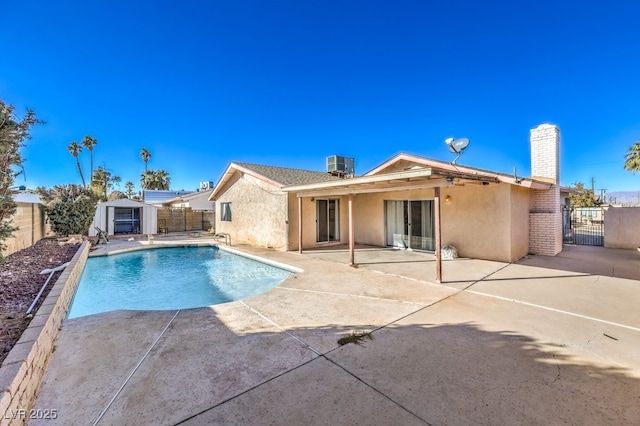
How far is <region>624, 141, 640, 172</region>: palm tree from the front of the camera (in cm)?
2059

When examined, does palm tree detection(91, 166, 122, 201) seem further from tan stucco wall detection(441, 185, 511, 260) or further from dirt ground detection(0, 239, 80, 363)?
tan stucco wall detection(441, 185, 511, 260)

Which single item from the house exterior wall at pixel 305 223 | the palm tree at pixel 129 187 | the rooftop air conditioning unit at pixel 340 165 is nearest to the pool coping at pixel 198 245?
the house exterior wall at pixel 305 223

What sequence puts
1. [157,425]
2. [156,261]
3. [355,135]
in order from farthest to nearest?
[355,135] < [156,261] < [157,425]

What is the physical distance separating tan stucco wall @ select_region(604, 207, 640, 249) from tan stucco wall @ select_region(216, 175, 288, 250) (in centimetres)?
1570

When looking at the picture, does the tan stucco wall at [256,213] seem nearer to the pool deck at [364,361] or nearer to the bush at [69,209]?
the pool deck at [364,361]

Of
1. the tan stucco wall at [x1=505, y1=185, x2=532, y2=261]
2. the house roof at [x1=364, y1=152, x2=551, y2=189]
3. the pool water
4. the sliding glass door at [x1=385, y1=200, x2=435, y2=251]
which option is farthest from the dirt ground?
the tan stucco wall at [x1=505, y1=185, x2=532, y2=261]

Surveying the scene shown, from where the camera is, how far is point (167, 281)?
962cm

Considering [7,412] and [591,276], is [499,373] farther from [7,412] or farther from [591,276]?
[591,276]

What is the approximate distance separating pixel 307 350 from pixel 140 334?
2.81 metres

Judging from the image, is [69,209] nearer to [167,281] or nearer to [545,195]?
[167,281]

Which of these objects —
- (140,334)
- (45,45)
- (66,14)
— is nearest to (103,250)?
(45,45)

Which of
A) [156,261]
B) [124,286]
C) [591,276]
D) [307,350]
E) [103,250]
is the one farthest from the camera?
[103,250]

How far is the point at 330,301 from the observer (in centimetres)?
603

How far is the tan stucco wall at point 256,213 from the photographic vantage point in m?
13.3
